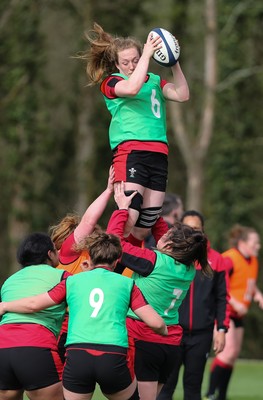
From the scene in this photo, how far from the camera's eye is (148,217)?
8.17 metres

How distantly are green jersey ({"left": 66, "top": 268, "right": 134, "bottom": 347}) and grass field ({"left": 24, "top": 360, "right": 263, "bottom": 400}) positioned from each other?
497 centimetres

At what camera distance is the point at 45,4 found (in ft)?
99.3

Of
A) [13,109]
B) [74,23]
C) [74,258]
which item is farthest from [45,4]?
[74,258]

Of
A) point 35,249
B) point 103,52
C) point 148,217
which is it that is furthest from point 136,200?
point 103,52

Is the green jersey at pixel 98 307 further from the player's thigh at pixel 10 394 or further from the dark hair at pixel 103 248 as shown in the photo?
the player's thigh at pixel 10 394

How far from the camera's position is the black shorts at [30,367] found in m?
7.46

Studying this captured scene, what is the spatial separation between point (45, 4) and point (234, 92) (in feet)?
19.7

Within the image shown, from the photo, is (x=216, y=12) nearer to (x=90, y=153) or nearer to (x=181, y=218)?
(x=90, y=153)

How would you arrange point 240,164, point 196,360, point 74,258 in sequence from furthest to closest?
point 240,164 → point 196,360 → point 74,258

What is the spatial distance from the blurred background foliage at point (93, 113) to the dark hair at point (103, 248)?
19355 millimetres

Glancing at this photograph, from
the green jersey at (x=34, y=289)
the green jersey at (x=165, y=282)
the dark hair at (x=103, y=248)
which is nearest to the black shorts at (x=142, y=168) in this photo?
the green jersey at (x=165, y=282)

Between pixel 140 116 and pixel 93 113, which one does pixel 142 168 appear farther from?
pixel 93 113

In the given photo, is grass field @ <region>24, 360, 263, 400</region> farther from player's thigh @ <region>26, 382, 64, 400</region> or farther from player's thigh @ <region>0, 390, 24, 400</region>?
player's thigh @ <region>26, 382, 64, 400</region>

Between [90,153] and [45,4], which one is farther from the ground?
[45,4]
